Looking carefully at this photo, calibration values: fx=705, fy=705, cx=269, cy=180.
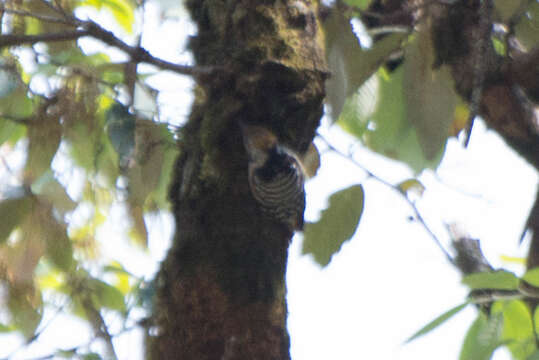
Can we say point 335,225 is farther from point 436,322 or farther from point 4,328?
point 4,328

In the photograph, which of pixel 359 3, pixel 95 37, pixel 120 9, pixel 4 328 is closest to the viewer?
pixel 95 37

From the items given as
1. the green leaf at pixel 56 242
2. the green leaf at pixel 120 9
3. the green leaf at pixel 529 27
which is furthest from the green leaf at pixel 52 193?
the green leaf at pixel 529 27

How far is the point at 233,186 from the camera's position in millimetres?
1301

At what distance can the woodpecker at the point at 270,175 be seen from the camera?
4.28 feet

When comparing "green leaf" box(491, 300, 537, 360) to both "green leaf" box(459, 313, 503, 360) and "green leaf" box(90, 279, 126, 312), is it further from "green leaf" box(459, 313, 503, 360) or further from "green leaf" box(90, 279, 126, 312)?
"green leaf" box(90, 279, 126, 312)

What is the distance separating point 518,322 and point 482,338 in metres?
0.13

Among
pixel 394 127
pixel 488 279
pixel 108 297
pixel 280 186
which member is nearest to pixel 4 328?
pixel 108 297

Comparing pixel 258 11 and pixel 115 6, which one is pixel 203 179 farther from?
pixel 115 6

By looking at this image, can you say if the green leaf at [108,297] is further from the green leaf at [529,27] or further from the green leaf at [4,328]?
the green leaf at [529,27]

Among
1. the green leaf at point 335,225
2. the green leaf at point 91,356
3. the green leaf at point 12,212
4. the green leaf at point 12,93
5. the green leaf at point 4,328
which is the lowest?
the green leaf at point 91,356

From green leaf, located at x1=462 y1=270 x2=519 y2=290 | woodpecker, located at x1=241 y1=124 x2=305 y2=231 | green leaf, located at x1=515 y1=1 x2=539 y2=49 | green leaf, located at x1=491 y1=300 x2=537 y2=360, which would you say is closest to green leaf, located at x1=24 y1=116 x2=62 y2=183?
woodpecker, located at x1=241 y1=124 x2=305 y2=231

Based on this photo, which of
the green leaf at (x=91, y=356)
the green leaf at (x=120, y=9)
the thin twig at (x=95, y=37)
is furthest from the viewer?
the green leaf at (x=120, y=9)

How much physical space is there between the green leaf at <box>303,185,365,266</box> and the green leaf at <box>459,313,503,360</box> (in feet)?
1.01

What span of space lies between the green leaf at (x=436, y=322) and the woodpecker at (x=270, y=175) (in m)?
0.29
